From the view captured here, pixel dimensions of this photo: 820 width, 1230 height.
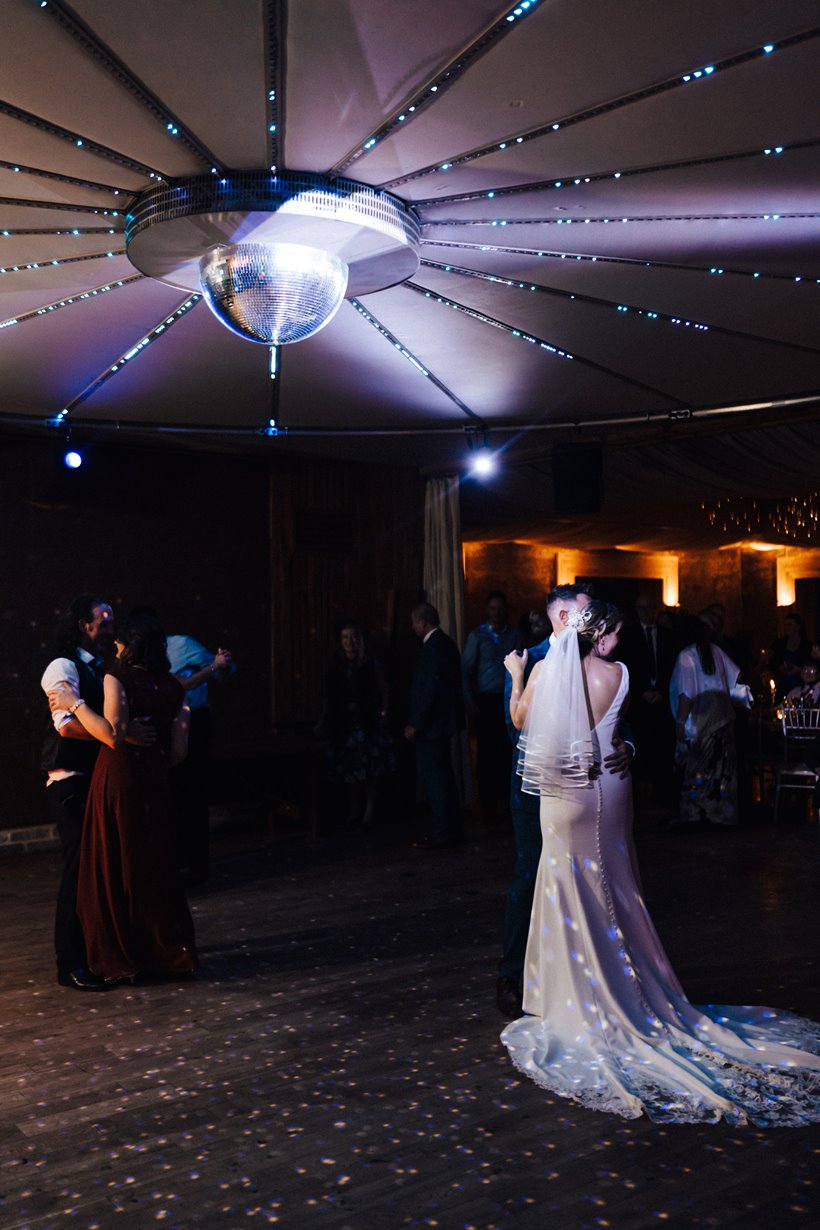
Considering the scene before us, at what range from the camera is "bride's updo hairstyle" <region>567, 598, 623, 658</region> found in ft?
13.5

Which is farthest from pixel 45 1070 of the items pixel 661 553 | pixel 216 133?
pixel 661 553

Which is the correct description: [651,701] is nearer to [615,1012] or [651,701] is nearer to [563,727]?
[563,727]

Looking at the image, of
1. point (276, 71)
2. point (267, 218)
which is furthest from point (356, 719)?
point (276, 71)

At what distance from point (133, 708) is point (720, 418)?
4599 millimetres

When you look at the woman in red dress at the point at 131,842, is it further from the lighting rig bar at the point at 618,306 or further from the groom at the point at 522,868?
the lighting rig bar at the point at 618,306

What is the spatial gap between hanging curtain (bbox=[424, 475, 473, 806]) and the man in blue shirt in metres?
0.67

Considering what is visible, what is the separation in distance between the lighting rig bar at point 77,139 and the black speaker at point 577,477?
424cm

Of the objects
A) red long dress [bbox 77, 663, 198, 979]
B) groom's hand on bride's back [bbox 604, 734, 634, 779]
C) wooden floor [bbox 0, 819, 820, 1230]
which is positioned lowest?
wooden floor [bbox 0, 819, 820, 1230]

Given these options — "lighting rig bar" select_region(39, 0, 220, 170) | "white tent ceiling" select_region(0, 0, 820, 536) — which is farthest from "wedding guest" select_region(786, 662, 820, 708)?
"lighting rig bar" select_region(39, 0, 220, 170)

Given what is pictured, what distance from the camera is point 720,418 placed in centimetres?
759

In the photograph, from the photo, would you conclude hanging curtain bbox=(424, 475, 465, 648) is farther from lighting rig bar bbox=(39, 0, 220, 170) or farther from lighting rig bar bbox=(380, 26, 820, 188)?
lighting rig bar bbox=(39, 0, 220, 170)

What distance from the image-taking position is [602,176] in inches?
153

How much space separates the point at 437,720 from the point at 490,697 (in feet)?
2.91

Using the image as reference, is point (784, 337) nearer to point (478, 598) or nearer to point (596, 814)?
point (596, 814)
